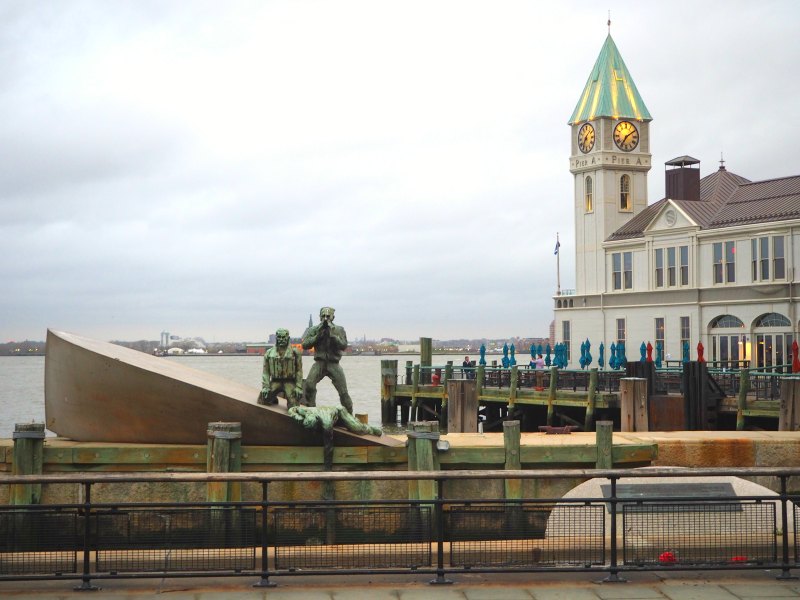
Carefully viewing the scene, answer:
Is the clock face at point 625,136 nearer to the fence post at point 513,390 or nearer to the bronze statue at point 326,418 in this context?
the fence post at point 513,390

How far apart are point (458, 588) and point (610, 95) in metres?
48.1

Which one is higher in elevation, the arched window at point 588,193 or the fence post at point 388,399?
the arched window at point 588,193

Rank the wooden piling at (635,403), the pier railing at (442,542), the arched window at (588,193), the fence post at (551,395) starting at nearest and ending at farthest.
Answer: the pier railing at (442,542) → the wooden piling at (635,403) → the fence post at (551,395) → the arched window at (588,193)

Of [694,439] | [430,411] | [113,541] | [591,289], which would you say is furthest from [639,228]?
[113,541]

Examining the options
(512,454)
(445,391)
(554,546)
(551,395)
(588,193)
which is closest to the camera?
(554,546)

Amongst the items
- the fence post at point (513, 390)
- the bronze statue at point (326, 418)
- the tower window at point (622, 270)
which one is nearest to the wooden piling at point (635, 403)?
the fence post at point (513, 390)

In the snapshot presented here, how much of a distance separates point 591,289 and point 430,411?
44.5 feet

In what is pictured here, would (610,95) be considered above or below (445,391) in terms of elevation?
above

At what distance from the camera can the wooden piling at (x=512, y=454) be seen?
46.3ft

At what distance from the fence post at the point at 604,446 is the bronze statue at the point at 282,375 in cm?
437

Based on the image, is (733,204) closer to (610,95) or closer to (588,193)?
(588,193)

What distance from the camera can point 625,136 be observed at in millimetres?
52844

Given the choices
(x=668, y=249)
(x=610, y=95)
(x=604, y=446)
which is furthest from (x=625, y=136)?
(x=604, y=446)

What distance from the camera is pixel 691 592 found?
748 centimetres
